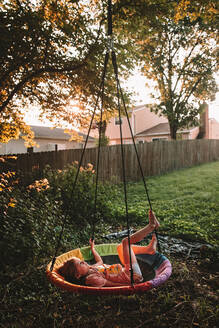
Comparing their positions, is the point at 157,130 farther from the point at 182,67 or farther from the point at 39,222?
the point at 39,222

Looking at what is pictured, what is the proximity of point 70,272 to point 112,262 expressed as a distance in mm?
819

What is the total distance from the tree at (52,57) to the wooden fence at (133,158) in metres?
1.41

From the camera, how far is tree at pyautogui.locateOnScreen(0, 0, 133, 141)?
3.67 m

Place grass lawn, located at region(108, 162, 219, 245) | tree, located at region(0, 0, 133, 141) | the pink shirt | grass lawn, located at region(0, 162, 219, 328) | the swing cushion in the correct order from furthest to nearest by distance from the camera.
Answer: grass lawn, located at region(108, 162, 219, 245)
tree, located at region(0, 0, 133, 141)
the pink shirt
grass lawn, located at region(0, 162, 219, 328)
the swing cushion

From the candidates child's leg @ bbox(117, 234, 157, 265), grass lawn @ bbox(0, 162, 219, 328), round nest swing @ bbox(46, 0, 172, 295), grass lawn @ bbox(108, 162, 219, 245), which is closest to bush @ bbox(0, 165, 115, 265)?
grass lawn @ bbox(0, 162, 219, 328)

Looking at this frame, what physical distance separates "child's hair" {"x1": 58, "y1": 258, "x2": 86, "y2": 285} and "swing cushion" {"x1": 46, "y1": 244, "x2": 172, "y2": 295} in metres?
0.07

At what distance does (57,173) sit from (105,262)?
2.92 meters

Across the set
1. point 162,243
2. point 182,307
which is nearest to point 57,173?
point 162,243

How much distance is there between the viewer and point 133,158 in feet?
32.7

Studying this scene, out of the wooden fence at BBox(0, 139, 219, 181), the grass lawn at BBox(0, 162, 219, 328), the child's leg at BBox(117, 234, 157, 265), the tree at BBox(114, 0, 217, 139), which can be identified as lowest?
the grass lawn at BBox(0, 162, 219, 328)

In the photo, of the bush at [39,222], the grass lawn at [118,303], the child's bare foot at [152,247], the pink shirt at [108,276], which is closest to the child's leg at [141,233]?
the pink shirt at [108,276]

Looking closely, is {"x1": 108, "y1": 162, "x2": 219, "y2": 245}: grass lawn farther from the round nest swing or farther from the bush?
the round nest swing

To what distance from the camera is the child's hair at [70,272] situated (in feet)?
8.04

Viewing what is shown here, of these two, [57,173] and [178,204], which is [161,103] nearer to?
[178,204]
